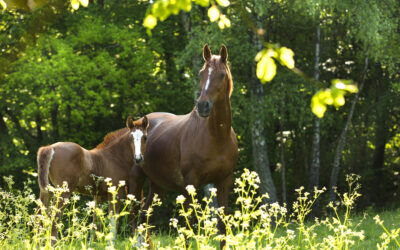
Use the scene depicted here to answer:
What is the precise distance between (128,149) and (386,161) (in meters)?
19.7

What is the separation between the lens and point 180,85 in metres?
22.6

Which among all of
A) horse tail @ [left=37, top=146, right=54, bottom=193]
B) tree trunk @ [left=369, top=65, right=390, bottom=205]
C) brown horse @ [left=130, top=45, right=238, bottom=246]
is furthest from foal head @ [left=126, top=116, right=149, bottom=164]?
tree trunk @ [left=369, top=65, right=390, bottom=205]

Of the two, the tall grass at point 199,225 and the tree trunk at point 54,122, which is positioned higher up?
the tree trunk at point 54,122

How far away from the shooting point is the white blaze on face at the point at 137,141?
7.45 metres

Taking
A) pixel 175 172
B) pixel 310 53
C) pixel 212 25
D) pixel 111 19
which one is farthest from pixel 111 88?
pixel 175 172

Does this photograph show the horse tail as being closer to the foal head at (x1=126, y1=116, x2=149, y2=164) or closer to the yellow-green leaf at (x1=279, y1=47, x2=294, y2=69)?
the foal head at (x1=126, y1=116, x2=149, y2=164)

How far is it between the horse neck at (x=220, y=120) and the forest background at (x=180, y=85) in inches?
397

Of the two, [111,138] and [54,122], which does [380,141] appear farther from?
[111,138]

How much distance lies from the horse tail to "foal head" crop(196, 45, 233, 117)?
99.1 inches

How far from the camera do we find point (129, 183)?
27.4 feet

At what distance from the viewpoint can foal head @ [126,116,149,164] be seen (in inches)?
294

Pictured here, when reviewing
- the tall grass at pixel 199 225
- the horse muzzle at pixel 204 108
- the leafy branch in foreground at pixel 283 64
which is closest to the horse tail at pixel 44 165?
the tall grass at pixel 199 225

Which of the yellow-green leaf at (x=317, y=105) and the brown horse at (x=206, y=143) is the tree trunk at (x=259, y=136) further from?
the yellow-green leaf at (x=317, y=105)

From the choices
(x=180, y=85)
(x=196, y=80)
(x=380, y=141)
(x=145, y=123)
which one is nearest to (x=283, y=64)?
(x=145, y=123)
